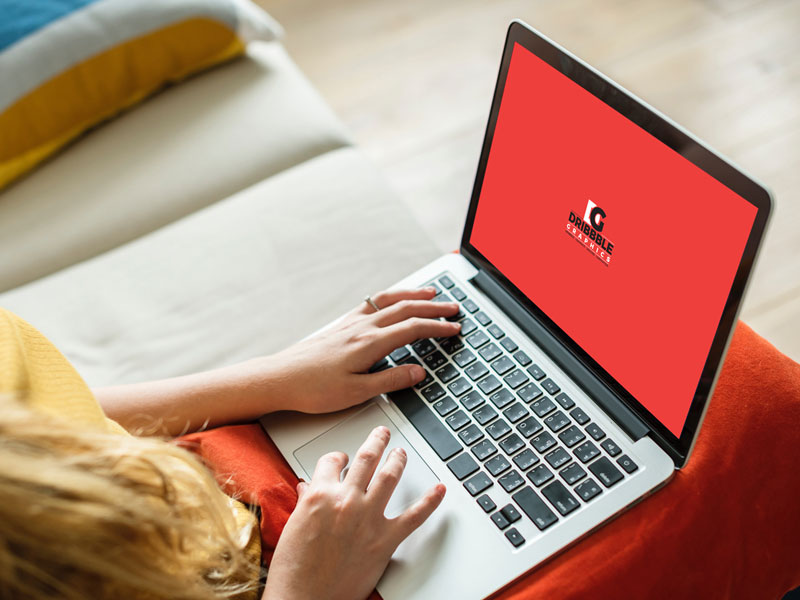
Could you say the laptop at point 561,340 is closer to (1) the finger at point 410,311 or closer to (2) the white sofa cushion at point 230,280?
(1) the finger at point 410,311

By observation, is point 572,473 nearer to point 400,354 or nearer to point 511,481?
point 511,481

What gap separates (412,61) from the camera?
6.71 feet

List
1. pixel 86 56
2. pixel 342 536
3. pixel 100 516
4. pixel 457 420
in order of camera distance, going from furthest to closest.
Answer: pixel 86 56, pixel 457 420, pixel 342 536, pixel 100 516

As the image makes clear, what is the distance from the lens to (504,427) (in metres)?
0.81

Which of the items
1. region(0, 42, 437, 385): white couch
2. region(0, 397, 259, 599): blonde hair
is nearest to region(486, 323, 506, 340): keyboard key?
region(0, 42, 437, 385): white couch

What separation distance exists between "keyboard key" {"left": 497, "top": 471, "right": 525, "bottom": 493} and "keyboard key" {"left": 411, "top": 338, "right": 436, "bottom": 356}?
0.18 metres

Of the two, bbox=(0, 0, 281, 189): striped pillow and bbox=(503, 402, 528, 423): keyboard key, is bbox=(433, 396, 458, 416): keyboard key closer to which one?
bbox=(503, 402, 528, 423): keyboard key

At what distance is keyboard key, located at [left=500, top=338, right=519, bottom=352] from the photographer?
87 centimetres

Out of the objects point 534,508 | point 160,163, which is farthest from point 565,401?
point 160,163

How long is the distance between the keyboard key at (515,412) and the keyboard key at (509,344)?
0.23ft

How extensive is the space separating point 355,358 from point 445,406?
→ 0.11 meters

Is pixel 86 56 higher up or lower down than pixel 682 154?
higher up

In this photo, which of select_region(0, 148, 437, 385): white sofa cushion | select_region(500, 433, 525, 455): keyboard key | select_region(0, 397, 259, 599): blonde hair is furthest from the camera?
select_region(0, 148, 437, 385): white sofa cushion

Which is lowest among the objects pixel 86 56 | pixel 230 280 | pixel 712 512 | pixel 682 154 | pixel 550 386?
pixel 712 512
